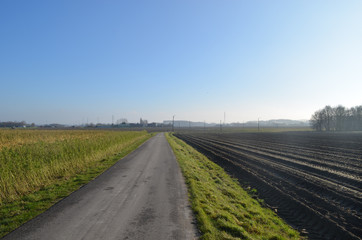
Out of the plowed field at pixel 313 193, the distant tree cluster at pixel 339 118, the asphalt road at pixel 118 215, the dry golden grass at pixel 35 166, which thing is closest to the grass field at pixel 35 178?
the dry golden grass at pixel 35 166

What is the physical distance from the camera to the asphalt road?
213 inches

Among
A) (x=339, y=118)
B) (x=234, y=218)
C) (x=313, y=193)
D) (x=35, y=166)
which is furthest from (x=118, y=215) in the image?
(x=339, y=118)

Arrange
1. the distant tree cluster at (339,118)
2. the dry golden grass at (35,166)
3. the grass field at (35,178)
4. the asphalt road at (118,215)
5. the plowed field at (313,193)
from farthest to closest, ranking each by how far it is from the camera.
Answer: the distant tree cluster at (339,118) → the dry golden grass at (35,166) → the plowed field at (313,193) → the grass field at (35,178) → the asphalt road at (118,215)

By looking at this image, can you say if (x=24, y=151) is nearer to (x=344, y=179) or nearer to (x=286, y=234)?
(x=286, y=234)

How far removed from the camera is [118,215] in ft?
21.4

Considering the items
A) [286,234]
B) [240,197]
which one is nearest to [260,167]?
[240,197]

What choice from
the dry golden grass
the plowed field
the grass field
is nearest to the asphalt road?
the grass field

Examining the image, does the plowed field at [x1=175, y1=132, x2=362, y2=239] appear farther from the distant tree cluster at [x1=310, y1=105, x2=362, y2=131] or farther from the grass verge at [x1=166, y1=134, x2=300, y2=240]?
the distant tree cluster at [x1=310, y1=105, x2=362, y2=131]

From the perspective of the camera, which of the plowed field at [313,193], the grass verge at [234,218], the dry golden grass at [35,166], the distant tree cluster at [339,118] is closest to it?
the grass verge at [234,218]

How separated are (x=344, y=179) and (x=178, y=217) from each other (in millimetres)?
12412

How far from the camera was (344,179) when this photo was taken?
1329 centimetres

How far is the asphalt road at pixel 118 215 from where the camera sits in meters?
5.40


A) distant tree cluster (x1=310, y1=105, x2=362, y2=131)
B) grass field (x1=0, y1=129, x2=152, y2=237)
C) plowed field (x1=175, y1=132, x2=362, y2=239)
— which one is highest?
distant tree cluster (x1=310, y1=105, x2=362, y2=131)

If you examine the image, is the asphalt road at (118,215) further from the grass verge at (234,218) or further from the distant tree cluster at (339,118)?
the distant tree cluster at (339,118)
